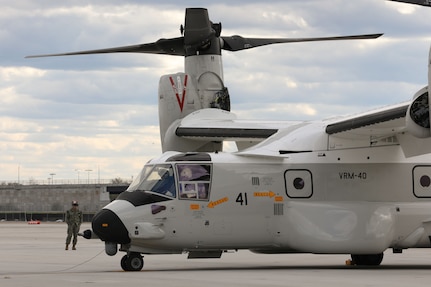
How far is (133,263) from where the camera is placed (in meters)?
23.2

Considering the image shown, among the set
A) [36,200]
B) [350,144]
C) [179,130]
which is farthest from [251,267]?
[36,200]

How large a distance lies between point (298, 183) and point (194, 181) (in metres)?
2.50

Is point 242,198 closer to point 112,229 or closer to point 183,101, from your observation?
point 112,229

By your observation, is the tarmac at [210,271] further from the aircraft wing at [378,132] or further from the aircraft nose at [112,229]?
the aircraft wing at [378,132]

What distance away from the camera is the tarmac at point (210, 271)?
18.8 meters

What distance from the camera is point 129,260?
76.1 ft

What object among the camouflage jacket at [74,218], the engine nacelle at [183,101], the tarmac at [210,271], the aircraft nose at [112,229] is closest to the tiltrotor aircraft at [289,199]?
the aircraft nose at [112,229]

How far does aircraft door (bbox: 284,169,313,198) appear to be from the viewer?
78.2ft

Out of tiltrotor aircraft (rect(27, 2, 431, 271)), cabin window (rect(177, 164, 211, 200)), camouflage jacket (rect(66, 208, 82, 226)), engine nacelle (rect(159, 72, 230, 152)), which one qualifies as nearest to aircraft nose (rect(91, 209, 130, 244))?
tiltrotor aircraft (rect(27, 2, 431, 271))

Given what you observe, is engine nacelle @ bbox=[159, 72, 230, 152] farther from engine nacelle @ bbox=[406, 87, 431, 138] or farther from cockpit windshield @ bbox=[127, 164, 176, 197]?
engine nacelle @ bbox=[406, 87, 431, 138]

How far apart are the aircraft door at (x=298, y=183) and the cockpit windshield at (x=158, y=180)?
9.01ft

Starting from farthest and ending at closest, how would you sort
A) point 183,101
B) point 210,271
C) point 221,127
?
point 183,101 → point 221,127 → point 210,271

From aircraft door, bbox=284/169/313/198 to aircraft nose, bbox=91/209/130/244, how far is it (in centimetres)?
407

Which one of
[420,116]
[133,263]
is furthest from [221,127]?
[420,116]
